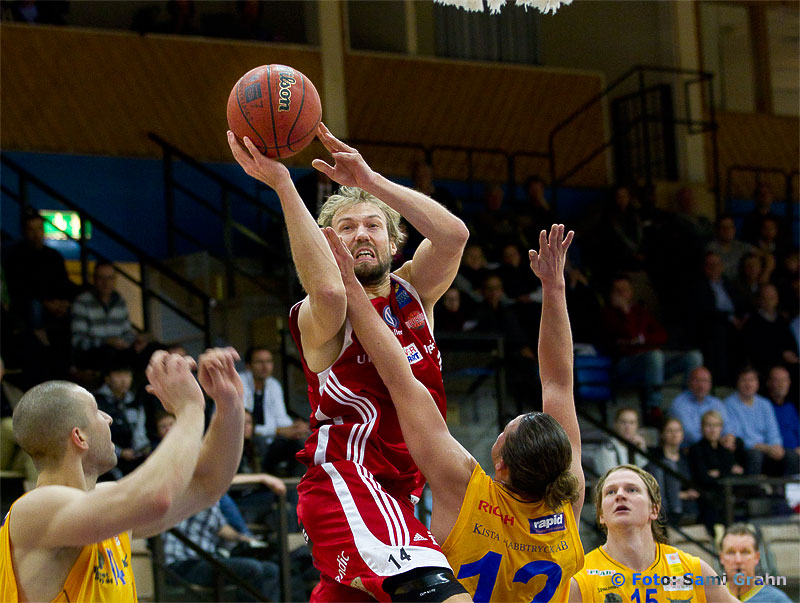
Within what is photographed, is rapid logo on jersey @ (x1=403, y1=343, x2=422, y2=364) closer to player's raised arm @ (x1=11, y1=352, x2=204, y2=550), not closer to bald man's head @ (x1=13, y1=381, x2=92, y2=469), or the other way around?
player's raised arm @ (x1=11, y1=352, x2=204, y2=550)

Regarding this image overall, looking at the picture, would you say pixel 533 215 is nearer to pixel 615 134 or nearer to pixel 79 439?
pixel 615 134

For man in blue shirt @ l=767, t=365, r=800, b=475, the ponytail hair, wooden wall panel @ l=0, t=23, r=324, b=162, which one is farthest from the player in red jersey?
wooden wall panel @ l=0, t=23, r=324, b=162

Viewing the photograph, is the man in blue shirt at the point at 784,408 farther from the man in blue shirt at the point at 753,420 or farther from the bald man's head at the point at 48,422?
the bald man's head at the point at 48,422

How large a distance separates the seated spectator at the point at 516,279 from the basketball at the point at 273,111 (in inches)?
277

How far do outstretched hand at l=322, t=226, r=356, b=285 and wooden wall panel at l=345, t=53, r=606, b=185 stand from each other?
9.44 m

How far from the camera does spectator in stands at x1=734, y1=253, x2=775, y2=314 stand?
12844 millimetres

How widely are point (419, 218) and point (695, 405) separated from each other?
7.18m

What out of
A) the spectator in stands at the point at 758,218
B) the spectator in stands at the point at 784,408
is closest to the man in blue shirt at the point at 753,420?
the spectator in stands at the point at 784,408

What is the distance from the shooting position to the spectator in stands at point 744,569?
5.81m

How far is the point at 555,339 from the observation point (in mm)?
4438

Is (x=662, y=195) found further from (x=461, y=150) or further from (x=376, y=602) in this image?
(x=376, y=602)

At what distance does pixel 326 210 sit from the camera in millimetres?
4395

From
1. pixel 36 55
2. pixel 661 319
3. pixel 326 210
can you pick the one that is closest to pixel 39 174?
pixel 36 55

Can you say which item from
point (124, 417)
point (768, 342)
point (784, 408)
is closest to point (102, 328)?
point (124, 417)
